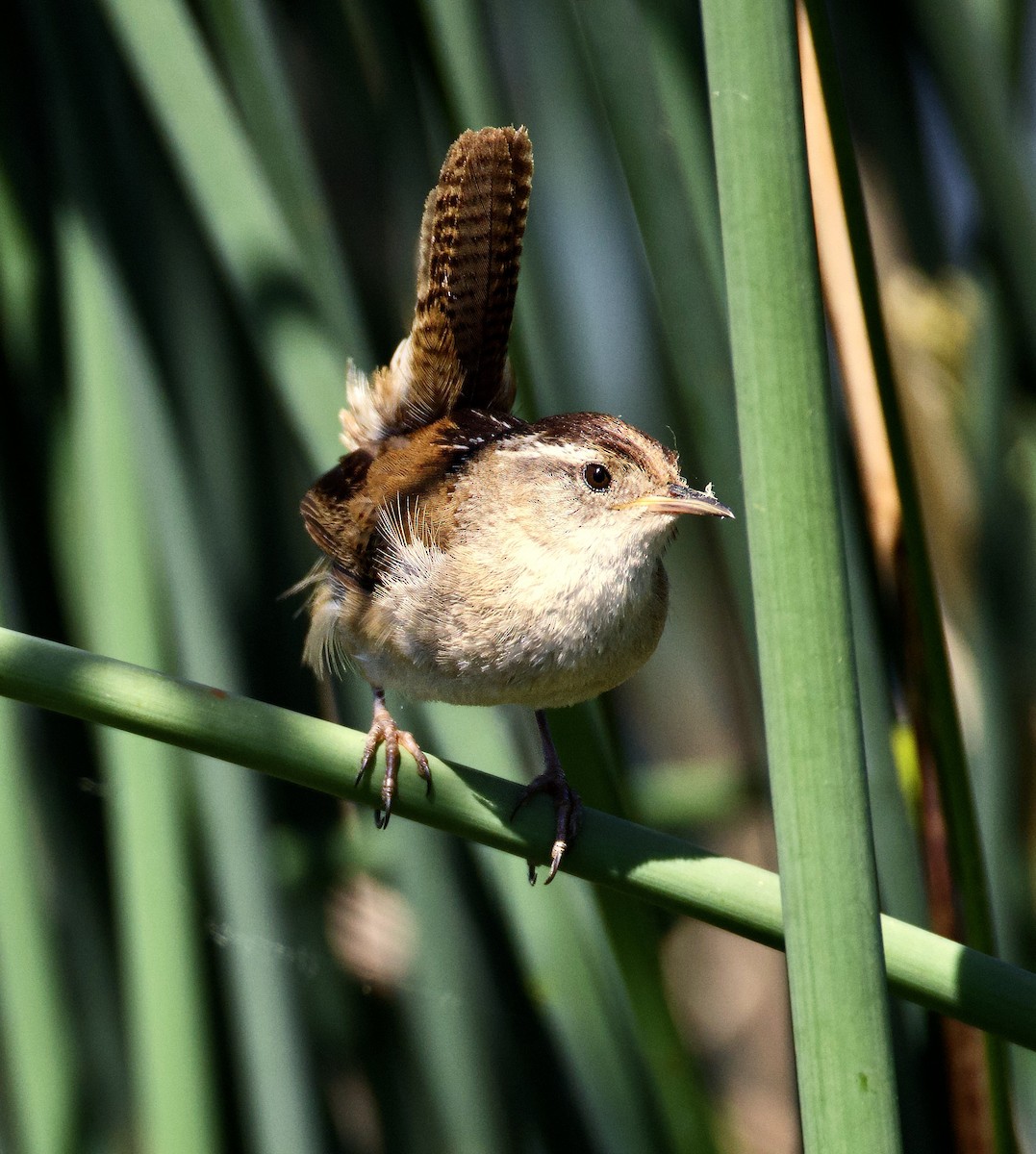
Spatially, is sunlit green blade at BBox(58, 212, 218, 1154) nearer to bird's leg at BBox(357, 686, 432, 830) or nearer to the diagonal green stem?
bird's leg at BBox(357, 686, 432, 830)

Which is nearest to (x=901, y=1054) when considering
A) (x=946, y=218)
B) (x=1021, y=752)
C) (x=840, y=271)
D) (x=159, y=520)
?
(x=1021, y=752)


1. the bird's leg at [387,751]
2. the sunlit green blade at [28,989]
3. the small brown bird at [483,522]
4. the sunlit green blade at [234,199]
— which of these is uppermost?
the sunlit green blade at [234,199]

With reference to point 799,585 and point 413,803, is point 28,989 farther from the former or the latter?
point 799,585

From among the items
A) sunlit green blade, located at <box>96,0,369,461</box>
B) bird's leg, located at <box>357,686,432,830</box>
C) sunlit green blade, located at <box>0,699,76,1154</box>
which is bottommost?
sunlit green blade, located at <box>0,699,76,1154</box>

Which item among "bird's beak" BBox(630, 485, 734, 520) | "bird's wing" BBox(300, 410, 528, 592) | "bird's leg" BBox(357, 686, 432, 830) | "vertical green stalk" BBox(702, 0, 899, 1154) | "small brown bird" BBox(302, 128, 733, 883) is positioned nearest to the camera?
"vertical green stalk" BBox(702, 0, 899, 1154)

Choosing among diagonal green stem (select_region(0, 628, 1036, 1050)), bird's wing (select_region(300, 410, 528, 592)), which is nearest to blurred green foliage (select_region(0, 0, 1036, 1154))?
bird's wing (select_region(300, 410, 528, 592))

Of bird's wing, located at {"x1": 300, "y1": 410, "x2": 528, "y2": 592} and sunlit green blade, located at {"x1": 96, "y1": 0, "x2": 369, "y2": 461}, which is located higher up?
sunlit green blade, located at {"x1": 96, "y1": 0, "x2": 369, "y2": 461}

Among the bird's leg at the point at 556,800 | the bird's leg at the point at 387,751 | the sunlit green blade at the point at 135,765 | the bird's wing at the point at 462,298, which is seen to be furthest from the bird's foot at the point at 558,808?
the bird's wing at the point at 462,298

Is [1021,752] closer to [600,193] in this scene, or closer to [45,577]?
[600,193]

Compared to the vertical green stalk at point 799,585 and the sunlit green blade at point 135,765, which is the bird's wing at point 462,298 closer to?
the sunlit green blade at point 135,765
